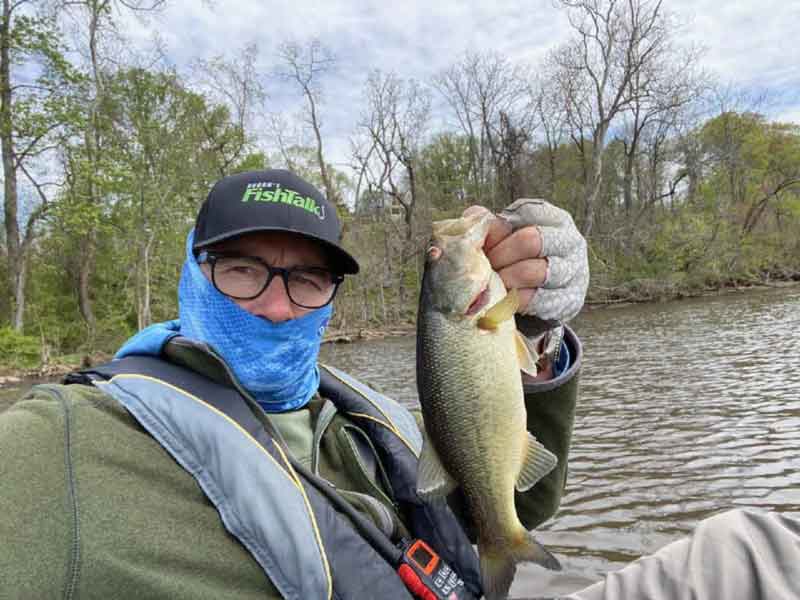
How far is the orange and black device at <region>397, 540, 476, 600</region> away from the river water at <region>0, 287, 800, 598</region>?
1754 mm

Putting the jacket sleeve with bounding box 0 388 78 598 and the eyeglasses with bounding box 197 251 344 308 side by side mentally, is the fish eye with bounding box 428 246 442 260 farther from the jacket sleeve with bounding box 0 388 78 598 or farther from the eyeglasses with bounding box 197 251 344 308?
the jacket sleeve with bounding box 0 388 78 598

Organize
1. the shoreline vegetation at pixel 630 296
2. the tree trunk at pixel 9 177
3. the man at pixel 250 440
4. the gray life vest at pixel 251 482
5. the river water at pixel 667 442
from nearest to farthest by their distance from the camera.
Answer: the man at pixel 250 440
the gray life vest at pixel 251 482
the river water at pixel 667 442
the tree trunk at pixel 9 177
the shoreline vegetation at pixel 630 296

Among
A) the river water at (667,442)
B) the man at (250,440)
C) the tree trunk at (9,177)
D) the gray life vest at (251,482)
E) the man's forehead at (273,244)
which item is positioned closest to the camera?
the man at (250,440)

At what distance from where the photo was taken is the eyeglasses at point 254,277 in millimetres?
2268

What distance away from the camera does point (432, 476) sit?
6.40 ft

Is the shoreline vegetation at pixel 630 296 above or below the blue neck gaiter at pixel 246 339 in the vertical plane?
below

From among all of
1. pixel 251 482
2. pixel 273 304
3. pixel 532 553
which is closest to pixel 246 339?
pixel 273 304

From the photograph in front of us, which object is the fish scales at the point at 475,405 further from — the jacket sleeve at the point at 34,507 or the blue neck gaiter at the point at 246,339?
the jacket sleeve at the point at 34,507

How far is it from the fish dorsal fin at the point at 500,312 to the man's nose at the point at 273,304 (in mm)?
854

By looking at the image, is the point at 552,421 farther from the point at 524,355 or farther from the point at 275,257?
the point at 275,257

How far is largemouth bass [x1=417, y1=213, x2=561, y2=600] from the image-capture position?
1.88 meters

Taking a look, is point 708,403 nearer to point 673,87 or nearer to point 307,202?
point 307,202

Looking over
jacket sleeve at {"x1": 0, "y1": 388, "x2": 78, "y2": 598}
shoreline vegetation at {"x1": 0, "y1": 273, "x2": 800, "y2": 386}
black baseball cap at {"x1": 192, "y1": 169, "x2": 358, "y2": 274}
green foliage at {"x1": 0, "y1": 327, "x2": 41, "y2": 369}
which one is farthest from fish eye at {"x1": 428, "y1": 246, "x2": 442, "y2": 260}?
shoreline vegetation at {"x1": 0, "y1": 273, "x2": 800, "y2": 386}

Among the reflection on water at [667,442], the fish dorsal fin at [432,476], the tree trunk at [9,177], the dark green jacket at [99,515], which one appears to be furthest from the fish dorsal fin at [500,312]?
the tree trunk at [9,177]
